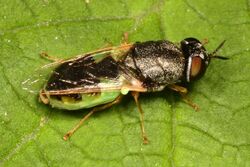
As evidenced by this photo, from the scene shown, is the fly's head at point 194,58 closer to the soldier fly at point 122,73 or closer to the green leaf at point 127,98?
the soldier fly at point 122,73

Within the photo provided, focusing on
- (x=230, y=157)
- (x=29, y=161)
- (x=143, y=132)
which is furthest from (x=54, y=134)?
(x=230, y=157)

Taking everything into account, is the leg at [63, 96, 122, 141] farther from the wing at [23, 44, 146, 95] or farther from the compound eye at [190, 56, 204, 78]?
the compound eye at [190, 56, 204, 78]

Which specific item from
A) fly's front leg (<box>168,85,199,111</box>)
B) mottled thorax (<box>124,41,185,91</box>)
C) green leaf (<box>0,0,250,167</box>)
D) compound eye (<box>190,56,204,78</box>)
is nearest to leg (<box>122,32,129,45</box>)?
green leaf (<box>0,0,250,167</box>)

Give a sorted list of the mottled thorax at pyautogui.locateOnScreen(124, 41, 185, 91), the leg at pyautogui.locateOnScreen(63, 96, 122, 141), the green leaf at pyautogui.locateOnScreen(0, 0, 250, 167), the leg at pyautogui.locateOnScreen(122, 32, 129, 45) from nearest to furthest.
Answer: the green leaf at pyautogui.locateOnScreen(0, 0, 250, 167) → the leg at pyautogui.locateOnScreen(63, 96, 122, 141) → the mottled thorax at pyautogui.locateOnScreen(124, 41, 185, 91) → the leg at pyautogui.locateOnScreen(122, 32, 129, 45)

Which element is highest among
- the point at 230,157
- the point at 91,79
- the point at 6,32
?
the point at 6,32

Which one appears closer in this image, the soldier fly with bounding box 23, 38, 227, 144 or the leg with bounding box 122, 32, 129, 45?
the soldier fly with bounding box 23, 38, 227, 144

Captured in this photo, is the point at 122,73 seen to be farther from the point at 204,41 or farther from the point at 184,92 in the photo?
the point at 204,41

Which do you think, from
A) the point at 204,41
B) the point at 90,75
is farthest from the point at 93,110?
the point at 204,41

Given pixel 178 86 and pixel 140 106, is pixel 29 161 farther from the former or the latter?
pixel 178 86
